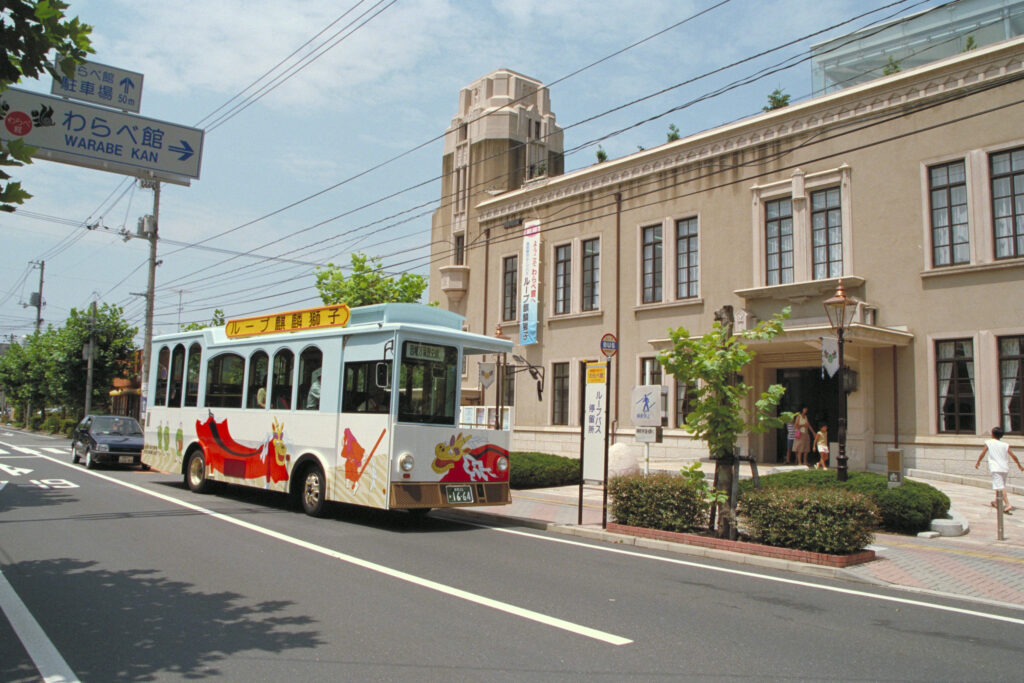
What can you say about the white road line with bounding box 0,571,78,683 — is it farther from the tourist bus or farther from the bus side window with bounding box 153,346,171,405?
the bus side window with bounding box 153,346,171,405

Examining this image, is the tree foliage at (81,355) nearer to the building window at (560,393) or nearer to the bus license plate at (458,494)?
the building window at (560,393)

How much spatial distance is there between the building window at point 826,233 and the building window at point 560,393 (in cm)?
1019

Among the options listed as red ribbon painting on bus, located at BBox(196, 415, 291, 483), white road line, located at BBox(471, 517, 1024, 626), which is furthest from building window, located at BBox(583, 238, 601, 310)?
white road line, located at BBox(471, 517, 1024, 626)

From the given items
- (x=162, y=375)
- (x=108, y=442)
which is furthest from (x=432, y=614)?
(x=108, y=442)

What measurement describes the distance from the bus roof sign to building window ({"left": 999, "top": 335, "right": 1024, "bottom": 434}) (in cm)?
1572

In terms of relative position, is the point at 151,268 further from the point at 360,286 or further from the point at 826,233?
the point at 826,233

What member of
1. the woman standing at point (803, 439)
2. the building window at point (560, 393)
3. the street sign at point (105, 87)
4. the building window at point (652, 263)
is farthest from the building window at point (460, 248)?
the street sign at point (105, 87)

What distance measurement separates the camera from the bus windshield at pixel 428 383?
11.8m

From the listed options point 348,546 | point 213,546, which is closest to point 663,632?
point 348,546

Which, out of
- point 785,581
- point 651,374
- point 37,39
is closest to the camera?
point 37,39

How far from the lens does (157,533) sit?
1062 cm

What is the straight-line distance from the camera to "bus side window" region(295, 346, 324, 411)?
13.1 metres

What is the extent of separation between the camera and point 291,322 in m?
14.0

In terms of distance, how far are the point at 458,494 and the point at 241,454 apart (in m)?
5.00
